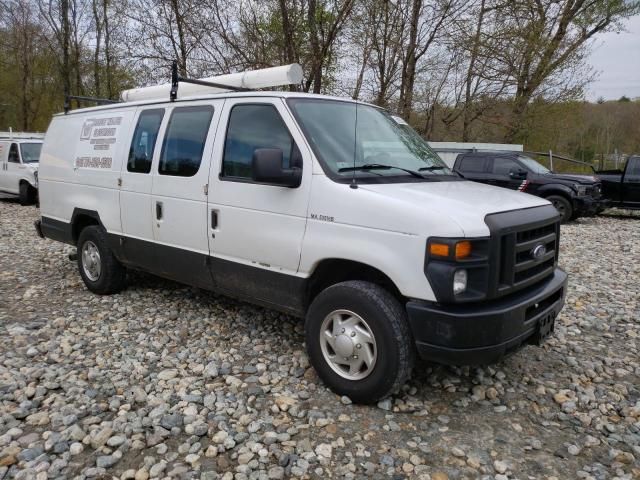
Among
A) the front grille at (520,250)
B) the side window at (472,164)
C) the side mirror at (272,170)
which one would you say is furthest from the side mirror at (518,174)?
the side mirror at (272,170)

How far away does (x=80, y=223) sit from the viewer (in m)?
5.90

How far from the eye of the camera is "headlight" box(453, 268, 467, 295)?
2.89 m

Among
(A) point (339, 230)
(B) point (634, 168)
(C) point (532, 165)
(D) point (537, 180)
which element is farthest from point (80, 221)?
(B) point (634, 168)

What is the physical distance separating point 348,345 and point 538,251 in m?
1.44

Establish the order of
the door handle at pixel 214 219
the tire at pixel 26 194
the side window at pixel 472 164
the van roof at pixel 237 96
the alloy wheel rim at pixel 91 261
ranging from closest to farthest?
the van roof at pixel 237 96, the door handle at pixel 214 219, the alloy wheel rim at pixel 91 261, the side window at pixel 472 164, the tire at pixel 26 194

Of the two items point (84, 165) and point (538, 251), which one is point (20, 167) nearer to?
point (84, 165)

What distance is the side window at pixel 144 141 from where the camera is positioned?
15.8 feet

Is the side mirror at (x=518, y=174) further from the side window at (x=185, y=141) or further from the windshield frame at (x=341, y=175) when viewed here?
the side window at (x=185, y=141)

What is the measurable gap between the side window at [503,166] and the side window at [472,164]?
33 centimetres

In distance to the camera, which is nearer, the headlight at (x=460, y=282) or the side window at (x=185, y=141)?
the headlight at (x=460, y=282)

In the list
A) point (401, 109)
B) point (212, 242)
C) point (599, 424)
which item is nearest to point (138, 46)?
point (401, 109)

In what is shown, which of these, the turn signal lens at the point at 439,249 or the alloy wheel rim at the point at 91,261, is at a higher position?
the turn signal lens at the point at 439,249

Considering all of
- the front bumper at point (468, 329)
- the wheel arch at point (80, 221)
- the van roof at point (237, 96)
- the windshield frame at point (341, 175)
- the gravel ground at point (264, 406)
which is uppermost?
the van roof at point (237, 96)

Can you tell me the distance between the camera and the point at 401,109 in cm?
1631
